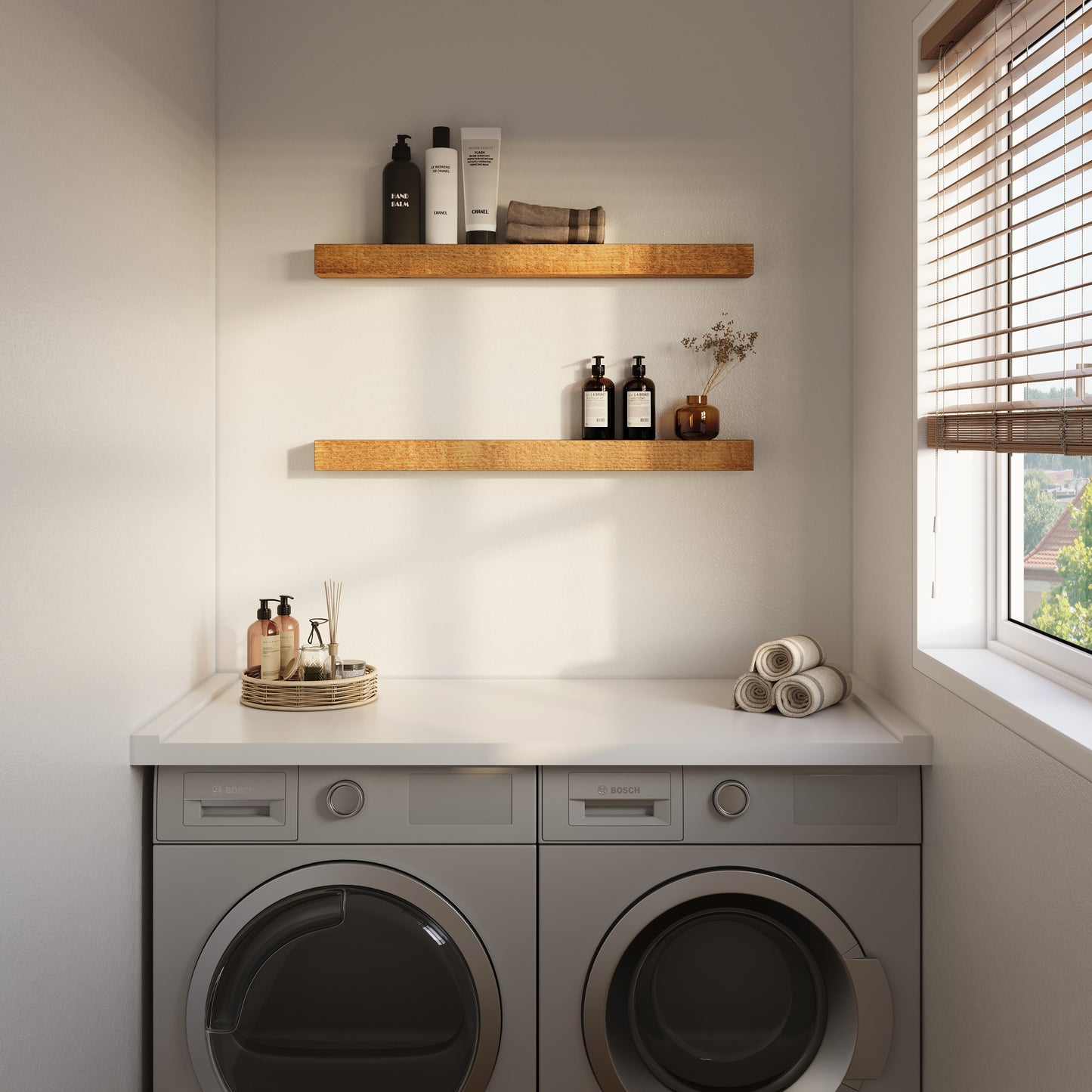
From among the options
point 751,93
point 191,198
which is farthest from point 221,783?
point 751,93

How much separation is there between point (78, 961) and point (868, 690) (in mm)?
1519

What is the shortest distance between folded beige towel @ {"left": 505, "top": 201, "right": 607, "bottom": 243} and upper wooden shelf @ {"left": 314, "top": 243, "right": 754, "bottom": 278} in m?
0.02

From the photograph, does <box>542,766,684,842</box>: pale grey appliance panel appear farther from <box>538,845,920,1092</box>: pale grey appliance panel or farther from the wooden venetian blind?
the wooden venetian blind

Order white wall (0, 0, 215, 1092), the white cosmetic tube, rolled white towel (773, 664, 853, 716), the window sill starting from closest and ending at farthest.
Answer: the window sill → white wall (0, 0, 215, 1092) → rolled white towel (773, 664, 853, 716) → the white cosmetic tube

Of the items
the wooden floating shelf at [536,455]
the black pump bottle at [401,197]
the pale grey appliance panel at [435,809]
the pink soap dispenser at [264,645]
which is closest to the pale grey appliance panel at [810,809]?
the pale grey appliance panel at [435,809]

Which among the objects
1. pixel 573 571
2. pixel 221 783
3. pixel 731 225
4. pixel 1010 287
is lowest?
pixel 221 783

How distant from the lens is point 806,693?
1915 millimetres

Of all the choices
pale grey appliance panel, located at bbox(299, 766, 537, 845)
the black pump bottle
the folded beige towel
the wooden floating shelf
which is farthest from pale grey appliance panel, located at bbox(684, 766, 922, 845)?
the black pump bottle

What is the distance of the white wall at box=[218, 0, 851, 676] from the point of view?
221cm

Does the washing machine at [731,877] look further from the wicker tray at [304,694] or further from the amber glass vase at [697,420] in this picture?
the amber glass vase at [697,420]

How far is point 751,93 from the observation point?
2.21 meters

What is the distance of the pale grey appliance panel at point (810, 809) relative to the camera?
70.4 inches

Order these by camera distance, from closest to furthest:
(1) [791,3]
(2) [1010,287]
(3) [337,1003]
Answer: (2) [1010,287] < (3) [337,1003] < (1) [791,3]

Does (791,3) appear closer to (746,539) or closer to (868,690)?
(746,539)
